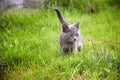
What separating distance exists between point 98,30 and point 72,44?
188 cm

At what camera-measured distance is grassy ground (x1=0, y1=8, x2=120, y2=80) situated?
14.5ft

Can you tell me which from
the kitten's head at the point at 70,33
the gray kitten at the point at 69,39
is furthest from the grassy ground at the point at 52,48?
the kitten's head at the point at 70,33

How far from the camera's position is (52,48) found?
18.5 ft

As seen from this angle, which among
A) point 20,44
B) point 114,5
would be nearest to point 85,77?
point 20,44

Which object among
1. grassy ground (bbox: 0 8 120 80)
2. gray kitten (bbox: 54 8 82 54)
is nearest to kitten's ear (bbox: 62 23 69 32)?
gray kitten (bbox: 54 8 82 54)

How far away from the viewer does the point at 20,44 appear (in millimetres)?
5629

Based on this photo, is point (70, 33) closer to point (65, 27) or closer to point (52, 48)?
point (65, 27)

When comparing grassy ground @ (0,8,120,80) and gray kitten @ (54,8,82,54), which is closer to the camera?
grassy ground @ (0,8,120,80)

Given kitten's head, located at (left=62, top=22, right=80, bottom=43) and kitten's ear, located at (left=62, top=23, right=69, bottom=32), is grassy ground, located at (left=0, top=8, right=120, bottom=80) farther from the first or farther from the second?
kitten's ear, located at (left=62, top=23, right=69, bottom=32)

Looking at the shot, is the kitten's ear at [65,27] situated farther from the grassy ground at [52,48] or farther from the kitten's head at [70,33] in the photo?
the grassy ground at [52,48]

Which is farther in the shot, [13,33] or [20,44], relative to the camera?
[13,33]

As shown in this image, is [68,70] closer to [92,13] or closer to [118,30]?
[118,30]

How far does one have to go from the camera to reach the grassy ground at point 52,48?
442 centimetres

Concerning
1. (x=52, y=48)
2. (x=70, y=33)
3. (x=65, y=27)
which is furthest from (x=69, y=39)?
(x=52, y=48)
